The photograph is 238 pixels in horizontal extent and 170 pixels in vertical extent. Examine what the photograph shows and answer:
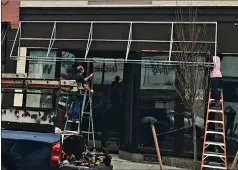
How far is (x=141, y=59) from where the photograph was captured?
36.9 ft

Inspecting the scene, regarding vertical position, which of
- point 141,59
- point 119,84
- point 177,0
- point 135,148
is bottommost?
point 135,148

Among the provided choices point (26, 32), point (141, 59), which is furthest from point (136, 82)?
point (26, 32)

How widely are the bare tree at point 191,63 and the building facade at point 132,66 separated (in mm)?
358

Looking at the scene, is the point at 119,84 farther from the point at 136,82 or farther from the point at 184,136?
the point at 184,136

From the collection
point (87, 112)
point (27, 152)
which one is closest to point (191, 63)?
point (87, 112)

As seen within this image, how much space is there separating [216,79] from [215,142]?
5.57ft

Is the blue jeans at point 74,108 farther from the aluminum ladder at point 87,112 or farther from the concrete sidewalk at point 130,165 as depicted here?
the concrete sidewalk at point 130,165

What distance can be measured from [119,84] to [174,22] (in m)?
2.87

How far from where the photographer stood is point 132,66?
11664 millimetres

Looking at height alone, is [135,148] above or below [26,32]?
below

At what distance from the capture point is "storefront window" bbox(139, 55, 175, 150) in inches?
436

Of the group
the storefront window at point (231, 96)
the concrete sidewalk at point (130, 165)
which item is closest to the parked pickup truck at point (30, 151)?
the concrete sidewalk at point (130, 165)

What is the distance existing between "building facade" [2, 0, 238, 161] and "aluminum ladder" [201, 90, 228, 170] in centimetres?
52

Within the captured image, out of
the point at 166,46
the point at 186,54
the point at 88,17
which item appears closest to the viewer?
the point at 186,54
